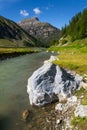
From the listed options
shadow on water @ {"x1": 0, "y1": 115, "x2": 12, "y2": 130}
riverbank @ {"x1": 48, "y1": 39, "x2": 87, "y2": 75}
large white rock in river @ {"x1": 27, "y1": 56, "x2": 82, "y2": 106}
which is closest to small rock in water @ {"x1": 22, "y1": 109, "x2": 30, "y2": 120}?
shadow on water @ {"x1": 0, "y1": 115, "x2": 12, "y2": 130}

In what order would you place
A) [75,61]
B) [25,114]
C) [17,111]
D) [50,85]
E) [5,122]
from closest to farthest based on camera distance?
[5,122] → [25,114] → [17,111] → [50,85] → [75,61]

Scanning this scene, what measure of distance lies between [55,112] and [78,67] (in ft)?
56.9

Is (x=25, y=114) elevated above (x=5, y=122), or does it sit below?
above

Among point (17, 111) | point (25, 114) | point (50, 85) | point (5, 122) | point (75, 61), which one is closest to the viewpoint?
point (5, 122)

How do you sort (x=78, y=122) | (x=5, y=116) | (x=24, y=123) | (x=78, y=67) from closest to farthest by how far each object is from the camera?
(x=78, y=122) → (x=24, y=123) → (x=5, y=116) → (x=78, y=67)

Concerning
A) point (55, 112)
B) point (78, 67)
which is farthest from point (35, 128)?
point (78, 67)

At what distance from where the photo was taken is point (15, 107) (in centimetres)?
→ 2275

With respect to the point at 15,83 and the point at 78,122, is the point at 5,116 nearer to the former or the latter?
the point at 78,122

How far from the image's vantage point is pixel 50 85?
80.2ft

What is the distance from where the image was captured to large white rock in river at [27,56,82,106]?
2323cm

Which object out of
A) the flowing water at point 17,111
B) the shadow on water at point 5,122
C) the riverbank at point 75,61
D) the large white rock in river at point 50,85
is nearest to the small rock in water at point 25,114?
the flowing water at point 17,111

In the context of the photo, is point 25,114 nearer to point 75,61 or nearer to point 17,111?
point 17,111

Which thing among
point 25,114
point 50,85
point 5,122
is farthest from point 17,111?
point 50,85

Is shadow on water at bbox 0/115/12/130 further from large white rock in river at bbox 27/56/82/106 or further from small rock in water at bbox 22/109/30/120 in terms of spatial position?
large white rock in river at bbox 27/56/82/106
